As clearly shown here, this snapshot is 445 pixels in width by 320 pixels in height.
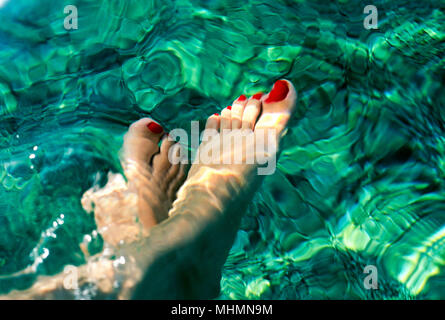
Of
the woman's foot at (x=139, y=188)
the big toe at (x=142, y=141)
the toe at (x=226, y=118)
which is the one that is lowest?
the woman's foot at (x=139, y=188)

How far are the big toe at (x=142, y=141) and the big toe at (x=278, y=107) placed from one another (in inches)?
15.0

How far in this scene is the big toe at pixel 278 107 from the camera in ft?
5.67

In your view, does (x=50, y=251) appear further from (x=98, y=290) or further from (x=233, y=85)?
(x=233, y=85)

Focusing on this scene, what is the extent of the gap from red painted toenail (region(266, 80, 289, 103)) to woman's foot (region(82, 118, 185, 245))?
1.32ft

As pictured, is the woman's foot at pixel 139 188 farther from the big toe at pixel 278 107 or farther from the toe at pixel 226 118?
the big toe at pixel 278 107

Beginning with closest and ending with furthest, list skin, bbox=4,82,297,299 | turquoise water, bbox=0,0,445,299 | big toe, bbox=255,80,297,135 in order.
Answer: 1. skin, bbox=4,82,297,299
2. turquoise water, bbox=0,0,445,299
3. big toe, bbox=255,80,297,135

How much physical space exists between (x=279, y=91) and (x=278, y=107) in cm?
6

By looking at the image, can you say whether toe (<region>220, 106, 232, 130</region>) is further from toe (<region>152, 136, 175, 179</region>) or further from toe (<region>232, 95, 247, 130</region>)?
toe (<region>152, 136, 175, 179</region>)

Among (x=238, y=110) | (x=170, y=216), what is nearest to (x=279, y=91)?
(x=238, y=110)

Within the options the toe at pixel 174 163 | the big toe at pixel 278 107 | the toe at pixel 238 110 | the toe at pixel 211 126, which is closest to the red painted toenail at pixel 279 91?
the big toe at pixel 278 107

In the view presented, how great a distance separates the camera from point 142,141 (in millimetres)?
1749

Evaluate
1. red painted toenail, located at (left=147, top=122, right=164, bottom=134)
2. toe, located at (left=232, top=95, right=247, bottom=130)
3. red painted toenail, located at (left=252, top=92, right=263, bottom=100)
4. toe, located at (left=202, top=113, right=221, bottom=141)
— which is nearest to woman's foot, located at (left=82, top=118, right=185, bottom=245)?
red painted toenail, located at (left=147, top=122, right=164, bottom=134)

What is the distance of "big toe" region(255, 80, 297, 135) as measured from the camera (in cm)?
173

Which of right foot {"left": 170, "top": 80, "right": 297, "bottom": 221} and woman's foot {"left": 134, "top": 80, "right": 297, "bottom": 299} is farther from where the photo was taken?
right foot {"left": 170, "top": 80, "right": 297, "bottom": 221}
